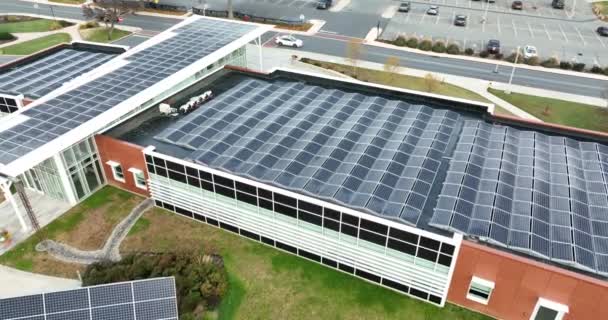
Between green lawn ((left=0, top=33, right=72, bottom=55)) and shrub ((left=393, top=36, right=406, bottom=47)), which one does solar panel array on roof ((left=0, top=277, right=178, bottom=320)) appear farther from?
green lawn ((left=0, top=33, right=72, bottom=55))

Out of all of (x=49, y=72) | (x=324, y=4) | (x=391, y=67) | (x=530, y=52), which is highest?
(x=49, y=72)

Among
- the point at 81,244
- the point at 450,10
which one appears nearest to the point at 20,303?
the point at 81,244

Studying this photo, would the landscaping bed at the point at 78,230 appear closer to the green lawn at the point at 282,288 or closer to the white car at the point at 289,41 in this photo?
the green lawn at the point at 282,288

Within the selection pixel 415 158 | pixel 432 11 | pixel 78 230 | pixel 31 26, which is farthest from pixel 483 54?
pixel 31 26

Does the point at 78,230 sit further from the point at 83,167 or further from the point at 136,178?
the point at 136,178

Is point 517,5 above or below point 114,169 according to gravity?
above

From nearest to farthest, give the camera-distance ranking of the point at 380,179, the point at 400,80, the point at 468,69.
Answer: the point at 380,179 < the point at 400,80 < the point at 468,69

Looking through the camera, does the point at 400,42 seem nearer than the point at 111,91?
No
